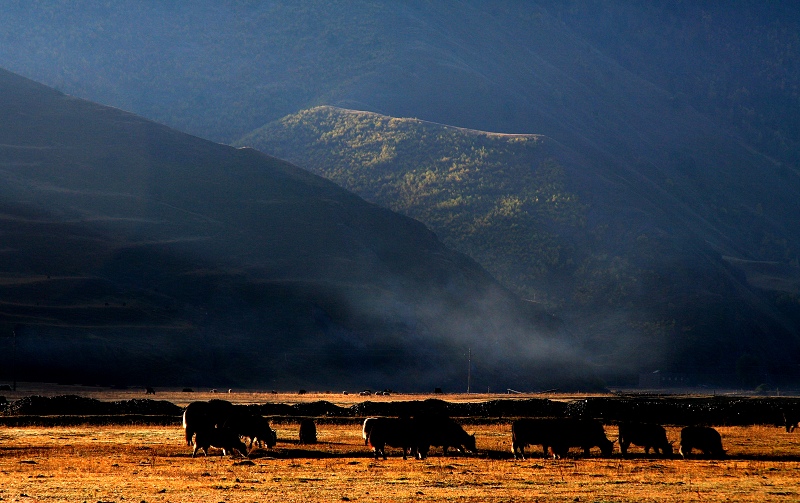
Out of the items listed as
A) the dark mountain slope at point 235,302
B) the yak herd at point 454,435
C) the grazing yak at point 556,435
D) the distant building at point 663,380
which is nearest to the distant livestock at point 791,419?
the yak herd at point 454,435

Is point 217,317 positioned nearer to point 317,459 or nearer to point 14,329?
point 14,329

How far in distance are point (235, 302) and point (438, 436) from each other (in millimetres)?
123475

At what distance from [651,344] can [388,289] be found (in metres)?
54.2

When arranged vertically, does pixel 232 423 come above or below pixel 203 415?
below

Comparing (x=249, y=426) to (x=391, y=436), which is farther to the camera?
(x=249, y=426)

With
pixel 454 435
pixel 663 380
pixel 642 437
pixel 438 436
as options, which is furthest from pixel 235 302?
pixel 642 437

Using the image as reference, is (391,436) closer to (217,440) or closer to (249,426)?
(249,426)

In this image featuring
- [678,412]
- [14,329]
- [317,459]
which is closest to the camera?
[317,459]

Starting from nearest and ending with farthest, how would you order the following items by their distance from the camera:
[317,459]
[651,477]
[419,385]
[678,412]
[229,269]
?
[651,477]
[317,459]
[678,412]
[419,385]
[229,269]

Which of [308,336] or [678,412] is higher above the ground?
[308,336]

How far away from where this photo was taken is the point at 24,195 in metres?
195

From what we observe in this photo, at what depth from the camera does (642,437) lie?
4062 centimetres

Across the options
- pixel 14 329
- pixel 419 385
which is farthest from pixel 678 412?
pixel 14 329

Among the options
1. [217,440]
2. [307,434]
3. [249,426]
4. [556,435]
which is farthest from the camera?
[307,434]
